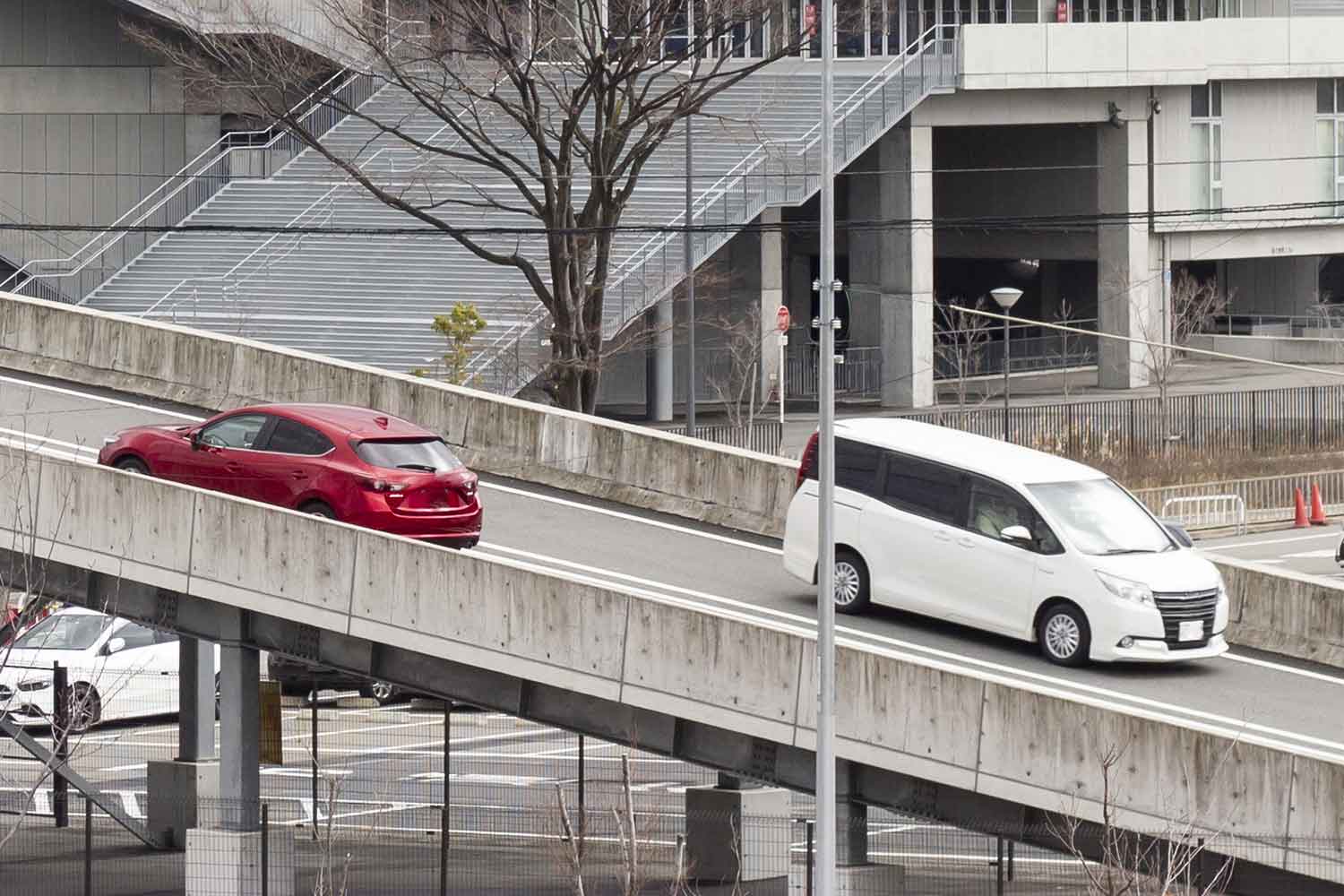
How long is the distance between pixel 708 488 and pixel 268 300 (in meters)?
27.2

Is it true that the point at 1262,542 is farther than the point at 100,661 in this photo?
Yes

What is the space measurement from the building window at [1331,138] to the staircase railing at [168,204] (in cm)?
2993

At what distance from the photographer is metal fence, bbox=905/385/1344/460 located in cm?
5053

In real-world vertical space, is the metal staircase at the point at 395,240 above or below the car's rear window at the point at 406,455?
above

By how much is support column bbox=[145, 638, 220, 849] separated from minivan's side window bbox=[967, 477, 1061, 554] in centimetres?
897

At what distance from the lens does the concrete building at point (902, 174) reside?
174ft

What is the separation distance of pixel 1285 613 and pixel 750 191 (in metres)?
32.7

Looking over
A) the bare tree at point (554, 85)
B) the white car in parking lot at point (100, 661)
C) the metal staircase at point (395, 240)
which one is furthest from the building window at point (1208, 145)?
the white car in parking lot at point (100, 661)

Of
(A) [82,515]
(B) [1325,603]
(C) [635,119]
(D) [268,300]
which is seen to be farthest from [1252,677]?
(D) [268,300]

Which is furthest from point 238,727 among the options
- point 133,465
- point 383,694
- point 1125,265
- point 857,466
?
Answer: point 1125,265

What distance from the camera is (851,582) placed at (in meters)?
22.3

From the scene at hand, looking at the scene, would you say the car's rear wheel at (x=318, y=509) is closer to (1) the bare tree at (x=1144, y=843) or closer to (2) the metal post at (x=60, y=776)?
(2) the metal post at (x=60, y=776)

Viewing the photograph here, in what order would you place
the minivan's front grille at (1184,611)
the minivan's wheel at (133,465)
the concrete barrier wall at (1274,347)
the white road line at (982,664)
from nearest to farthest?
the white road line at (982,664) → the minivan's front grille at (1184,611) → the minivan's wheel at (133,465) → the concrete barrier wall at (1274,347)

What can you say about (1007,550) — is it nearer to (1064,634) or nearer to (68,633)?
(1064,634)
